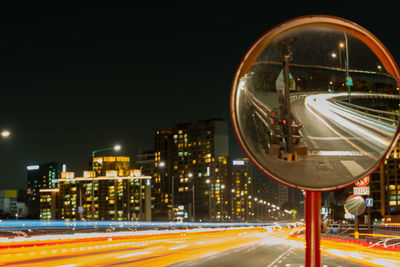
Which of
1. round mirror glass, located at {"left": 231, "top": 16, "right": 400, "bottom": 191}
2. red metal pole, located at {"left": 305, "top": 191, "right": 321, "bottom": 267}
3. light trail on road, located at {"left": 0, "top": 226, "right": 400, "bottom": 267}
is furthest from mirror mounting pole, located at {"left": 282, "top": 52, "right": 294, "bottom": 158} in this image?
light trail on road, located at {"left": 0, "top": 226, "right": 400, "bottom": 267}

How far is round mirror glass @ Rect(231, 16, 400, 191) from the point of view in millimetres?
3195

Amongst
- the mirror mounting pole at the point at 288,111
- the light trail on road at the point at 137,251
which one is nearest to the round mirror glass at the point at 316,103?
the mirror mounting pole at the point at 288,111

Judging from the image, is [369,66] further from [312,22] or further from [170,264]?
[170,264]

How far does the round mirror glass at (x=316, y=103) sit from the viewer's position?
320 centimetres

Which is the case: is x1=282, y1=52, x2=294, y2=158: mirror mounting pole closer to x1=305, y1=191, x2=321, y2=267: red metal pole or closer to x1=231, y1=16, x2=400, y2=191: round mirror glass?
x1=231, y1=16, x2=400, y2=191: round mirror glass

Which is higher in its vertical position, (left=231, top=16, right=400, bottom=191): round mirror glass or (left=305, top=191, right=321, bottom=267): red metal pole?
(left=231, top=16, right=400, bottom=191): round mirror glass

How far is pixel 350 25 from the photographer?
3.07m

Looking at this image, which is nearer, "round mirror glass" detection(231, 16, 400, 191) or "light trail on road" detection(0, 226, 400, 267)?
"round mirror glass" detection(231, 16, 400, 191)

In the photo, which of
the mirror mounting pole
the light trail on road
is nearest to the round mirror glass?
the mirror mounting pole

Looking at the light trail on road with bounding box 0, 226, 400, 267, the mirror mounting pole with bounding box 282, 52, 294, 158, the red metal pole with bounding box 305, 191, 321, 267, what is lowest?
the light trail on road with bounding box 0, 226, 400, 267

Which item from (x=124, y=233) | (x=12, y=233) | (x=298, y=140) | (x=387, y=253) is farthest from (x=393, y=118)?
(x=124, y=233)

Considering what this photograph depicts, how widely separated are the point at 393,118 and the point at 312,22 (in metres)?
0.69

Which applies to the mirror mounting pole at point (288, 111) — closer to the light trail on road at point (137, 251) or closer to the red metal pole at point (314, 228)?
the red metal pole at point (314, 228)

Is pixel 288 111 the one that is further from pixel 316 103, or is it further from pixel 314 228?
pixel 314 228
